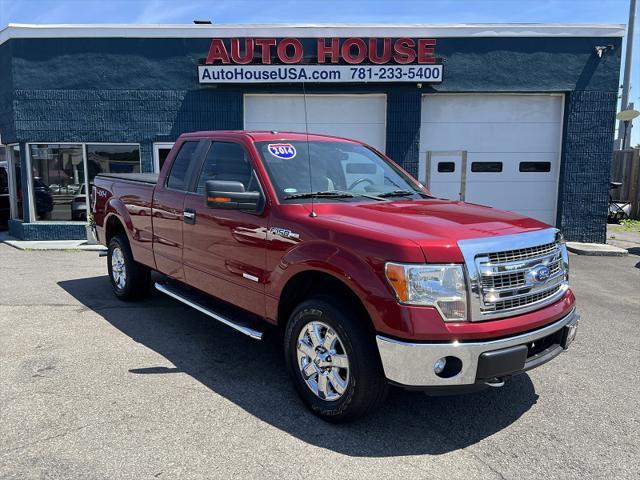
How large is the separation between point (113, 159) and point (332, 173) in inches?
358

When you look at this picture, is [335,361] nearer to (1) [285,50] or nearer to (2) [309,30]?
(1) [285,50]

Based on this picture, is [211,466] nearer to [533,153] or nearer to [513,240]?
[513,240]

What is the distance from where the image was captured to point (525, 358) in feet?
10.4

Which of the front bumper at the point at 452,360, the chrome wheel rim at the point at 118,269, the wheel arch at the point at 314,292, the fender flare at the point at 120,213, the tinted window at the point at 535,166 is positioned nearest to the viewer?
the front bumper at the point at 452,360

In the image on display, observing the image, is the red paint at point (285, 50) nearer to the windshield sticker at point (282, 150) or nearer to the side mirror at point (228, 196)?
the windshield sticker at point (282, 150)

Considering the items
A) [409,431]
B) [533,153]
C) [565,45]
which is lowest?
[409,431]

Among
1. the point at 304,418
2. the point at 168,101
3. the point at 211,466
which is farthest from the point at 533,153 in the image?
the point at 211,466

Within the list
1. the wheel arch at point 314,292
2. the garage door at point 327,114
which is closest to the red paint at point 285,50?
the garage door at point 327,114

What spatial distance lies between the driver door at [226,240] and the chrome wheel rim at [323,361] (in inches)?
23.4

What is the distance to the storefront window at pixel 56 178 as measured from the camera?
39.3 ft

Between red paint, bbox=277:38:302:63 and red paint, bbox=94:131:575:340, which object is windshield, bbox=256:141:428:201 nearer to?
red paint, bbox=94:131:575:340

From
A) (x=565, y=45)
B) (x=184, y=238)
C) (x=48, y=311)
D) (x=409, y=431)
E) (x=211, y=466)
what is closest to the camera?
(x=211, y=466)

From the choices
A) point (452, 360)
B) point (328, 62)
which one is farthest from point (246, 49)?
point (452, 360)

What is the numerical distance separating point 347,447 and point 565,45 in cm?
1148
